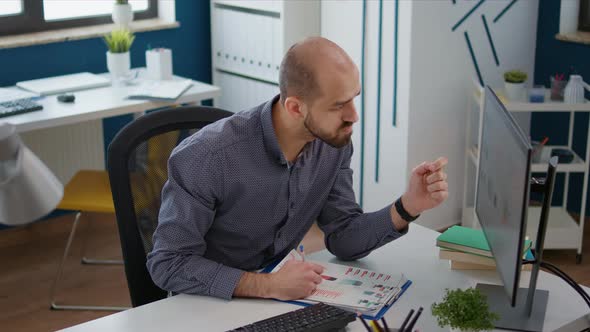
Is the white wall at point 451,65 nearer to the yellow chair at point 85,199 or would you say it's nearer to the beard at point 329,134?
the yellow chair at point 85,199

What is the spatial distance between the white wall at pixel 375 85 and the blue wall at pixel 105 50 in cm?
75

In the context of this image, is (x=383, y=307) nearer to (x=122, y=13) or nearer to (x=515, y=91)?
(x=515, y=91)

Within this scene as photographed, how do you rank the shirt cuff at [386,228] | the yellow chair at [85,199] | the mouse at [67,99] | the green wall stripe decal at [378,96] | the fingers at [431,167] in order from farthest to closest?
the green wall stripe decal at [378,96] → the mouse at [67,99] → the yellow chair at [85,199] → the shirt cuff at [386,228] → the fingers at [431,167]

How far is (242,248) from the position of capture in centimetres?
195

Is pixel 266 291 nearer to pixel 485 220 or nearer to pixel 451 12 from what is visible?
pixel 485 220

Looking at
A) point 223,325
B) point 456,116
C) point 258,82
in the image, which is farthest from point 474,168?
point 223,325

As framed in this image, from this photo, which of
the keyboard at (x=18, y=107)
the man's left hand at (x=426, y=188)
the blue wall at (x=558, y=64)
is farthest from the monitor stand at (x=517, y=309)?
the blue wall at (x=558, y=64)

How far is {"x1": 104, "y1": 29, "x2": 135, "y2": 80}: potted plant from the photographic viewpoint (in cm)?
370

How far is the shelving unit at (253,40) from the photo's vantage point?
387 cm

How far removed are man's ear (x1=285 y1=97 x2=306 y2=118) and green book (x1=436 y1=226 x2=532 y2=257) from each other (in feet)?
1.41

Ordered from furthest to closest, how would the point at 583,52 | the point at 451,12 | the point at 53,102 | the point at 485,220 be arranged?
the point at 583,52 → the point at 451,12 → the point at 53,102 → the point at 485,220

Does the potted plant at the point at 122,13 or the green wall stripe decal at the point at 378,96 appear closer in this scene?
the green wall stripe decal at the point at 378,96

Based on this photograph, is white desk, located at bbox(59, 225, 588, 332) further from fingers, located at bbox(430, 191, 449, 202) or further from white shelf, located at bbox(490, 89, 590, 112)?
white shelf, located at bbox(490, 89, 590, 112)

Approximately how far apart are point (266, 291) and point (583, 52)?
8.82ft
